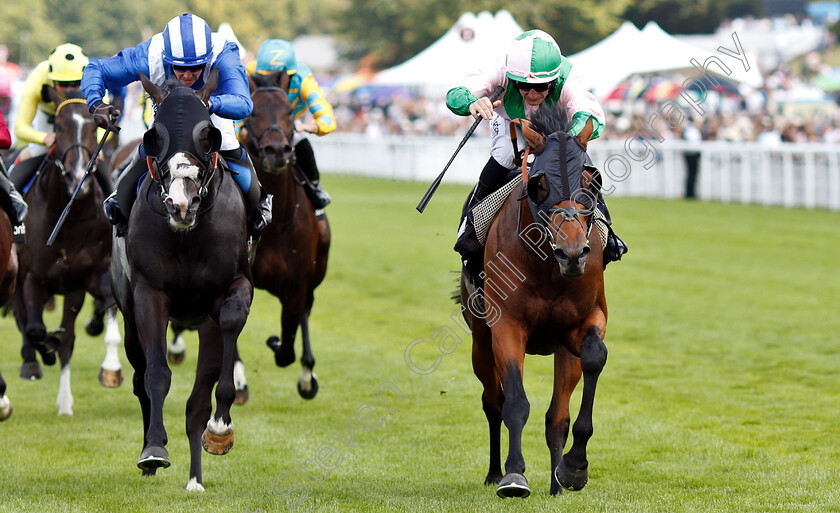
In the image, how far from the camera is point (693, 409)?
344 inches

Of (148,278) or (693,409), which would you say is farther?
(693,409)

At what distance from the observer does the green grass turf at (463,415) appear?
6.28m

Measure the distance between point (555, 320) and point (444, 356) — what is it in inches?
206

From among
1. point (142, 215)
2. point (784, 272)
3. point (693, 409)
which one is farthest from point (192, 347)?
point (784, 272)

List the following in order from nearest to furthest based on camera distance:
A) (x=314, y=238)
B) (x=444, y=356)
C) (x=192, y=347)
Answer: (x=314, y=238), (x=444, y=356), (x=192, y=347)

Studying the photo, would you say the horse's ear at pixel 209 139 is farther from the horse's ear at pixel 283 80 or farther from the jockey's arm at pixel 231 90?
the horse's ear at pixel 283 80

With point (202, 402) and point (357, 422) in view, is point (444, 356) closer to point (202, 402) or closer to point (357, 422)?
point (357, 422)

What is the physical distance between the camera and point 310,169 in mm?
9250

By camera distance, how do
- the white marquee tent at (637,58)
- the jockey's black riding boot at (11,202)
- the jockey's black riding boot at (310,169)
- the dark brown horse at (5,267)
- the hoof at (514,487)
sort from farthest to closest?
the white marquee tent at (637,58) < the jockey's black riding boot at (310,169) < the jockey's black riding boot at (11,202) < the dark brown horse at (5,267) < the hoof at (514,487)

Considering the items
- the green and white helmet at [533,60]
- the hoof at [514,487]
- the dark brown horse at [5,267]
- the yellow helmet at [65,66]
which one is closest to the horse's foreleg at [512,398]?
the hoof at [514,487]

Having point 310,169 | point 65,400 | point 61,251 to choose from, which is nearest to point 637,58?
point 310,169

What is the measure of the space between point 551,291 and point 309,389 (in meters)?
3.87

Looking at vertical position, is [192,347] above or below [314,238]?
below

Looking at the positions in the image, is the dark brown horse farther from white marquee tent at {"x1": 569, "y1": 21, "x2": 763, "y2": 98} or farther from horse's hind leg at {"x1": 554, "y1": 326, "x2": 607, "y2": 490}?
white marquee tent at {"x1": 569, "y1": 21, "x2": 763, "y2": 98}
